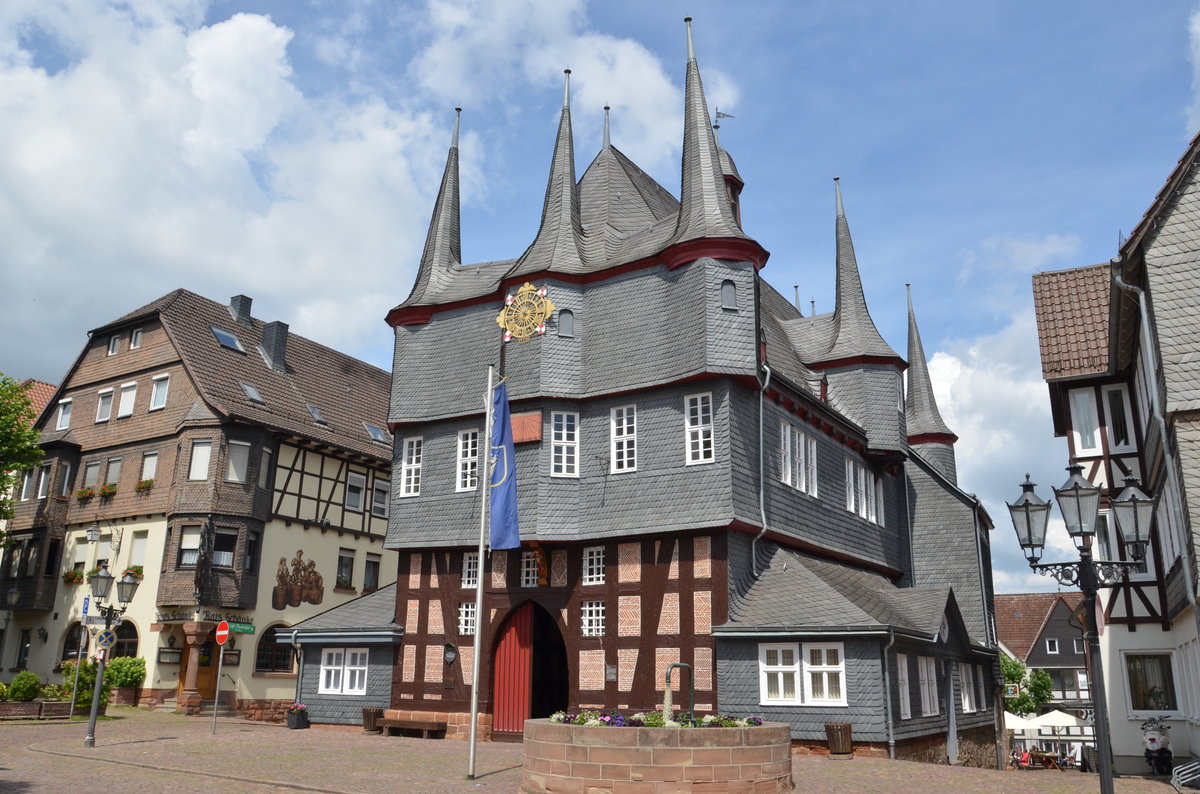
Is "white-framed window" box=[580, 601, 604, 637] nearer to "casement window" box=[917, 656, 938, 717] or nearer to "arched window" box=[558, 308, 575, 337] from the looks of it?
"arched window" box=[558, 308, 575, 337]

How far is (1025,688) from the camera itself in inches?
2432

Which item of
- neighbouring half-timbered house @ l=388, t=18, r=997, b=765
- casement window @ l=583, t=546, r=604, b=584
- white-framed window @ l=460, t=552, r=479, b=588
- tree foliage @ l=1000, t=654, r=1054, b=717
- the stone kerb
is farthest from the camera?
tree foliage @ l=1000, t=654, r=1054, b=717

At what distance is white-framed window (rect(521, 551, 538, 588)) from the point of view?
26450mm

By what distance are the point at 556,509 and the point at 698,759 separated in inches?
478

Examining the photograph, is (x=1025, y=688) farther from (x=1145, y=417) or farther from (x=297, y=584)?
(x=297, y=584)

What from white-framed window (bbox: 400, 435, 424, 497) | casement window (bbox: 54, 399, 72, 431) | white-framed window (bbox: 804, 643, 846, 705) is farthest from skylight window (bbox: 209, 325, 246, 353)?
white-framed window (bbox: 804, 643, 846, 705)

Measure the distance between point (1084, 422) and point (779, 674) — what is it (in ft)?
37.7

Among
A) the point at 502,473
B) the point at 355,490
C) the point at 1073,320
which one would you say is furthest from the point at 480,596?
the point at 355,490

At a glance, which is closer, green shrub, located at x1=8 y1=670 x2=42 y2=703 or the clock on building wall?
the clock on building wall

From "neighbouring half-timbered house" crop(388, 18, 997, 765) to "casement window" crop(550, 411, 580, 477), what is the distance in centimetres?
8

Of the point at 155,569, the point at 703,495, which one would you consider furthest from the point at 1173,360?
the point at 155,569

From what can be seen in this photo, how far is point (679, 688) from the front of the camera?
23.7 m

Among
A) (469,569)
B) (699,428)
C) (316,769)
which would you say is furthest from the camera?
(469,569)

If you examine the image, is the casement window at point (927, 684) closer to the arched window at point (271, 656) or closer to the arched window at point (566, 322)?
the arched window at point (566, 322)
